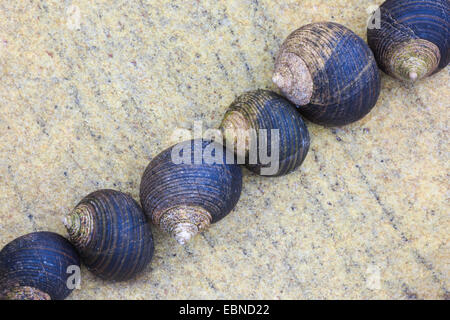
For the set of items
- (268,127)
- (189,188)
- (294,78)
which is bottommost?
(189,188)

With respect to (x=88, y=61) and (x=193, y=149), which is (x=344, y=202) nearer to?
(x=193, y=149)

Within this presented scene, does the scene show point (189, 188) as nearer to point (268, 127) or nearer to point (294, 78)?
point (268, 127)

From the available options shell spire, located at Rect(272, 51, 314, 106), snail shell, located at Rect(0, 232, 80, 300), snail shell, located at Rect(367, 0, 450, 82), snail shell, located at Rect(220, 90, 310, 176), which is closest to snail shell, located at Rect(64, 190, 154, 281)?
snail shell, located at Rect(0, 232, 80, 300)

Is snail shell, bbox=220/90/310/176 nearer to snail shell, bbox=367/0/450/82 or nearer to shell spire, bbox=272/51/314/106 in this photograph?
shell spire, bbox=272/51/314/106

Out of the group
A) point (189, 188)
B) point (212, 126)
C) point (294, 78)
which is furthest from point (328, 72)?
point (189, 188)

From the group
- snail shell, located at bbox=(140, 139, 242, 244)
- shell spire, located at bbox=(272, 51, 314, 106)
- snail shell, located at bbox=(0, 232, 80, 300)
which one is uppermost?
shell spire, located at bbox=(272, 51, 314, 106)

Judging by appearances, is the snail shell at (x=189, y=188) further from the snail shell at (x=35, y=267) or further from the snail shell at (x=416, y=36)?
the snail shell at (x=416, y=36)
